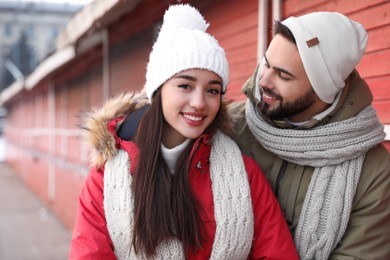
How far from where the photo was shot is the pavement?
902 cm

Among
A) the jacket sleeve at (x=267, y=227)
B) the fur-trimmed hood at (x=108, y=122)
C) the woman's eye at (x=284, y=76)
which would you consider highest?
the woman's eye at (x=284, y=76)

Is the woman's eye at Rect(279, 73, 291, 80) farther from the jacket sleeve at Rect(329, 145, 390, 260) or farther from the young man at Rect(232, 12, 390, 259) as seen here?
the jacket sleeve at Rect(329, 145, 390, 260)

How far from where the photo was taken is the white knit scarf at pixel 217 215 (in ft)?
6.54

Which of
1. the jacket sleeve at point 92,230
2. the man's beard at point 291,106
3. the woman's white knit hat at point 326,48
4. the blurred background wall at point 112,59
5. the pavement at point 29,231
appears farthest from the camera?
the pavement at point 29,231

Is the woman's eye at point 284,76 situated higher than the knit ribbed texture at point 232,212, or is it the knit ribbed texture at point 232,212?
the woman's eye at point 284,76

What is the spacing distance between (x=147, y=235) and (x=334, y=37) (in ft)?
3.55

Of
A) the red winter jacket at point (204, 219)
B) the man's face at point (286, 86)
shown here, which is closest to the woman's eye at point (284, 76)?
the man's face at point (286, 86)

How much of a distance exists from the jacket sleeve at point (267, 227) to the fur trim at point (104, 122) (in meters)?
0.58

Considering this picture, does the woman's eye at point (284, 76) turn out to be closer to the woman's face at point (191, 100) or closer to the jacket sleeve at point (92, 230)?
the woman's face at point (191, 100)

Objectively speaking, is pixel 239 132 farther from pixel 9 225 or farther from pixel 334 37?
pixel 9 225

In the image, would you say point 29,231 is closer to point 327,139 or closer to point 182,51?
point 182,51

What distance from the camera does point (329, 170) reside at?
2104 millimetres

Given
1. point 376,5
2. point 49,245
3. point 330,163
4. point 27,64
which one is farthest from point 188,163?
point 27,64

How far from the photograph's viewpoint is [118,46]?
749 centimetres
